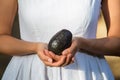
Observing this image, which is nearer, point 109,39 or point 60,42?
point 60,42

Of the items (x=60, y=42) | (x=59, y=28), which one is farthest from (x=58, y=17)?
(x=60, y=42)

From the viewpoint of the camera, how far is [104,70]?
5.04 feet

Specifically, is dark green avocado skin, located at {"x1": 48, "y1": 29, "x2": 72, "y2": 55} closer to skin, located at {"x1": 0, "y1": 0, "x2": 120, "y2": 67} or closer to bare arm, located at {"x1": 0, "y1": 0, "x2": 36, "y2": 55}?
skin, located at {"x1": 0, "y1": 0, "x2": 120, "y2": 67}

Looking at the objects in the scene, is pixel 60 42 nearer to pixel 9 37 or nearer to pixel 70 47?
pixel 70 47

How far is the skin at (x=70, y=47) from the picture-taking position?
1364 mm

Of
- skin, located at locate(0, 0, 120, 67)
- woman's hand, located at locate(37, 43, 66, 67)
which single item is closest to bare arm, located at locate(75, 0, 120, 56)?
skin, located at locate(0, 0, 120, 67)

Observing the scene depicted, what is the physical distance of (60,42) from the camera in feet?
4.54

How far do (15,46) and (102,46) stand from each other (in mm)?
321

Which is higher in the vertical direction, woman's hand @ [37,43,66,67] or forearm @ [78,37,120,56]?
woman's hand @ [37,43,66,67]

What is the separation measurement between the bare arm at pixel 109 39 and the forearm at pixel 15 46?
7.2 inches

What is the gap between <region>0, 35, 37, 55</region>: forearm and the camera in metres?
1.48

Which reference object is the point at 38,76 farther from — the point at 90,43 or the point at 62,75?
the point at 90,43

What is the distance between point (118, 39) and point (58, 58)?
12.4 inches

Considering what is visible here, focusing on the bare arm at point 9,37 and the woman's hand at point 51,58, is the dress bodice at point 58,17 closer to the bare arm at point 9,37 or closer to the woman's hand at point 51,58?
the bare arm at point 9,37
